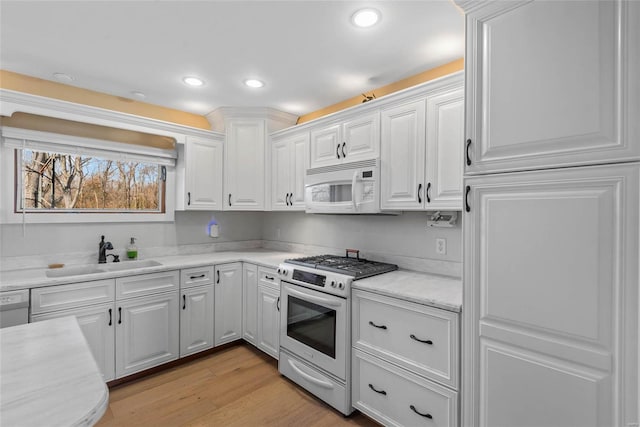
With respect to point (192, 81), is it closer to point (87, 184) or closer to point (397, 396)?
point (87, 184)

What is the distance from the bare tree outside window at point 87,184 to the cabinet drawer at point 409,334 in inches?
97.0

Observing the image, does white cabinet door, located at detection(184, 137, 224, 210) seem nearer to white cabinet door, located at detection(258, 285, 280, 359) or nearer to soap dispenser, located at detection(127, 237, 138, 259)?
soap dispenser, located at detection(127, 237, 138, 259)

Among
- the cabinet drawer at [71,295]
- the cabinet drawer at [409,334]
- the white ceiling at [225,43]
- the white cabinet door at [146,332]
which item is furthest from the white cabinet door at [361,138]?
the cabinet drawer at [71,295]

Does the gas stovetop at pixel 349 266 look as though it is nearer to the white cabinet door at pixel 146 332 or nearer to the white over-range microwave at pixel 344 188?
the white over-range microwave at pixel 344 188

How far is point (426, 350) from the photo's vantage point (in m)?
1.78

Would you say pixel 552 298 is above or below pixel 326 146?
below

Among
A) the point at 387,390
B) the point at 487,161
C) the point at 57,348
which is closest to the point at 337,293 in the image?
the point at 387,390

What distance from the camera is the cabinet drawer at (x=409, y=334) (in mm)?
1684

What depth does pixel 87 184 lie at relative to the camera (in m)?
2.90

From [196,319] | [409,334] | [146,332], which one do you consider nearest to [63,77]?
[146,332]

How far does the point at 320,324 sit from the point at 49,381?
1.66m

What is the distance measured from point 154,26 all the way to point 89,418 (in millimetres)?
2035

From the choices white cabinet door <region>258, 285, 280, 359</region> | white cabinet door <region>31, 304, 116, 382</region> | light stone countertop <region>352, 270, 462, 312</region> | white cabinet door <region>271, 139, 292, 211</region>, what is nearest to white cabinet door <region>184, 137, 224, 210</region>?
white cabinet door <region>271, 139, 292, 211</region>

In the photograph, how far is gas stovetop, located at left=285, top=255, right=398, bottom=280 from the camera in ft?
7.43
